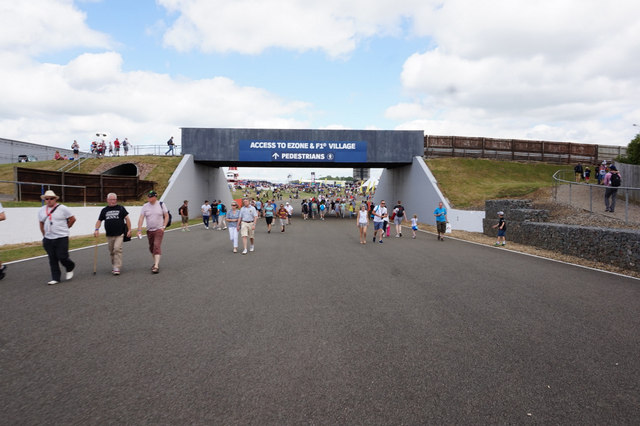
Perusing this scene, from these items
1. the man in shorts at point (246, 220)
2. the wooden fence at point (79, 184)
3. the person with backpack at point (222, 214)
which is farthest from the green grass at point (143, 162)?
the man in shorts at point (246, 220)

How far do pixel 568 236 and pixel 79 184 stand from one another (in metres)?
23.5

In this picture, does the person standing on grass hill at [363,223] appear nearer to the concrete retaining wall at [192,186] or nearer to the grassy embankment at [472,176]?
the grassy embankment at [472,176]

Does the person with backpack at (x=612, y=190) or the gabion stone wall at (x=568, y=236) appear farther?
the person with backpack at (x=612, y=190)

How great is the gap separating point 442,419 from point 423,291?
3.97m

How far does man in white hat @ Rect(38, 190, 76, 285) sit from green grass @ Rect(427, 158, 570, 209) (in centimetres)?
2080

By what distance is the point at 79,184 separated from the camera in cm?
2084

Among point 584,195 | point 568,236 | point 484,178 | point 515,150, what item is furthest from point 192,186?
point 515,150

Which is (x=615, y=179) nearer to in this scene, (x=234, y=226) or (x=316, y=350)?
(x=234, y=226)

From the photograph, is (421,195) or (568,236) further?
(421,195)

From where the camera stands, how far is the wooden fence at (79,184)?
57.9ft

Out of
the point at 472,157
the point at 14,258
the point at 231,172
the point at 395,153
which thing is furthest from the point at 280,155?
the point at 231,172

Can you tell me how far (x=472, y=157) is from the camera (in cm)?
3228

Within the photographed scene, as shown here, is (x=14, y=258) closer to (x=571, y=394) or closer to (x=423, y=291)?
(x=423, y=291)

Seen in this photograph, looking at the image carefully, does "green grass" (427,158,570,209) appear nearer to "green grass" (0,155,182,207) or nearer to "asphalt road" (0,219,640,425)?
"asphalt road" (0,219,640,425)
